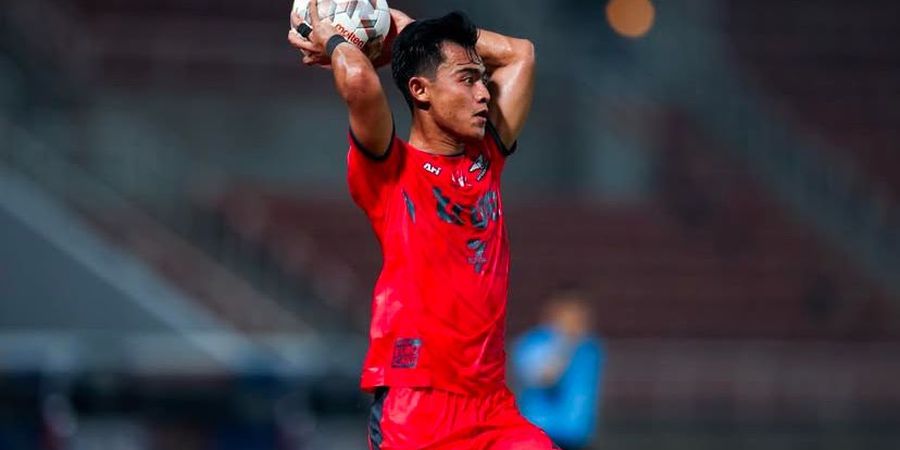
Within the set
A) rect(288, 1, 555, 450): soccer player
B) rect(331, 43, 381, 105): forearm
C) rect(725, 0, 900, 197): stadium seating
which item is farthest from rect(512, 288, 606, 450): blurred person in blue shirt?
rect(725, 0, 900, 197): stadium seating

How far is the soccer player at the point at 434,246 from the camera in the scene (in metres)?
5.35

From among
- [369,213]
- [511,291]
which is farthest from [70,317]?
[369,213]

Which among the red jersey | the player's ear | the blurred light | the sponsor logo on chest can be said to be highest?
the player's ear

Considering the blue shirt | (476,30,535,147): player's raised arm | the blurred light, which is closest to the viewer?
(476,30,535,147): player's raised arm

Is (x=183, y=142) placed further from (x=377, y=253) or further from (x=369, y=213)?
(x=369, y=213)

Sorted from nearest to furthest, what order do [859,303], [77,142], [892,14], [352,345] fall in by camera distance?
[352,345] → [77,142] → [859,303] → [892,14]

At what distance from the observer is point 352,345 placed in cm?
1472

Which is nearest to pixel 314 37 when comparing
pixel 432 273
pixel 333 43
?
pixel 333 43

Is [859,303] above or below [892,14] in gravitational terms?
below

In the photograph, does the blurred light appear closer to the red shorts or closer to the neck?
the neck

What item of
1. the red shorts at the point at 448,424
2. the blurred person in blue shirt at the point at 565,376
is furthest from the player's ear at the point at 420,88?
the blurred person in blue shirt at the point at 565,376

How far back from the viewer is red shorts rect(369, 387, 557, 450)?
5312 mm

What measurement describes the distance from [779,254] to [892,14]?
219 inches

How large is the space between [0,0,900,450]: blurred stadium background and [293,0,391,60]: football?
680 centimetres
